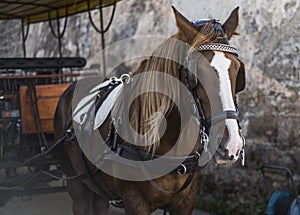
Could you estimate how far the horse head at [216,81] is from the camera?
87.0 inches

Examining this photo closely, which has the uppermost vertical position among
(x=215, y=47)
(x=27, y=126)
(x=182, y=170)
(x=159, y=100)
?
(x=215, y=47)

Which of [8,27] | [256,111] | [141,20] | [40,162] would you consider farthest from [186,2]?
[8,27]

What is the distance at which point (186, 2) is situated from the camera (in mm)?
5773

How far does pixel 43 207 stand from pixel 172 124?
11.2 ft

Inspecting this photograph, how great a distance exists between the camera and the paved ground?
5.31 meters

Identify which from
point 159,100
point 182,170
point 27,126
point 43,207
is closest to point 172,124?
point 159,100

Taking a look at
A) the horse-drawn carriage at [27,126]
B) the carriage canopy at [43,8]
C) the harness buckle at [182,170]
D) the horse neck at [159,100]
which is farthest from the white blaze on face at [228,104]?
the carriage canopy at [43,8]

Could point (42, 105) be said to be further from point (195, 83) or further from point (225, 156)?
point (225, 156)

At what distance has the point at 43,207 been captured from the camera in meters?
5.53

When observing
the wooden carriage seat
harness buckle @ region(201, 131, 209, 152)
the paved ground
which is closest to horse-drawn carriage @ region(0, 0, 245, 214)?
harness buckle @ region(201, 131, 209, 152)

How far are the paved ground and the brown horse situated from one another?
86.6 inches

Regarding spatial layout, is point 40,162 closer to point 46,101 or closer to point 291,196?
point 46,101

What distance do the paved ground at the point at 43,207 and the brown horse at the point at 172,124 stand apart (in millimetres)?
2199

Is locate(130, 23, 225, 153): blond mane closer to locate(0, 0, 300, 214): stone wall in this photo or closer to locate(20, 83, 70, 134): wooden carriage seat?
locate(20, 83, 70, 134): wooden carriage seat
